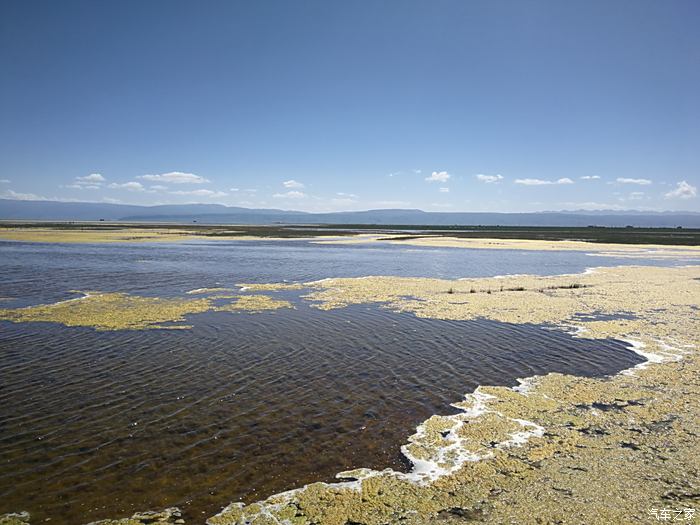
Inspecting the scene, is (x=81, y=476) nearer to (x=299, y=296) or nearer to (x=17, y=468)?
(x=17, y=468)

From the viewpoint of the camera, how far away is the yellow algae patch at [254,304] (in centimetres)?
2352

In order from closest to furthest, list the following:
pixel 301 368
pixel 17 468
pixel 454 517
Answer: pixel 454 517
pixel 17 468
pixel 301 368

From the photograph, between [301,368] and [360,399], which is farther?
[301,368]

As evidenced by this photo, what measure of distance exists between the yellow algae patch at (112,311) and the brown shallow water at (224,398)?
1206 mm

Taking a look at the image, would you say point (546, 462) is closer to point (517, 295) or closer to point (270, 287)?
point (517, 295)

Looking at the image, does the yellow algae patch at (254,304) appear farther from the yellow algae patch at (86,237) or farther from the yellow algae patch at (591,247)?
the yellow algae patch at (86,237)

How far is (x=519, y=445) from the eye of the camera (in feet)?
32.7

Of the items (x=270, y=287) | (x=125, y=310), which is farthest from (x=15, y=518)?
(x=270, y=287)

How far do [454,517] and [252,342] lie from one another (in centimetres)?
A: 1157

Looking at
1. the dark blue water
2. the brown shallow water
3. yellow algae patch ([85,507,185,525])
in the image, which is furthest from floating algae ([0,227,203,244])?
yellow algae patch ([85,507,185,525])

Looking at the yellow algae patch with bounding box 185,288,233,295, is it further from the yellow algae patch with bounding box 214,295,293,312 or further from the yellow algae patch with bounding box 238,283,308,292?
the yellow algae patch with bounding box 214,295,293,312

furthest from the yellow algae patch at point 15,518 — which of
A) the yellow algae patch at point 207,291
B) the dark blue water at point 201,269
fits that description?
the yellow algae patch at point 207,291

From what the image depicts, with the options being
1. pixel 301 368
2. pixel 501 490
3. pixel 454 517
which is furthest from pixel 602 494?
pixel 301 368

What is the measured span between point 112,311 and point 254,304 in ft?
22.5
